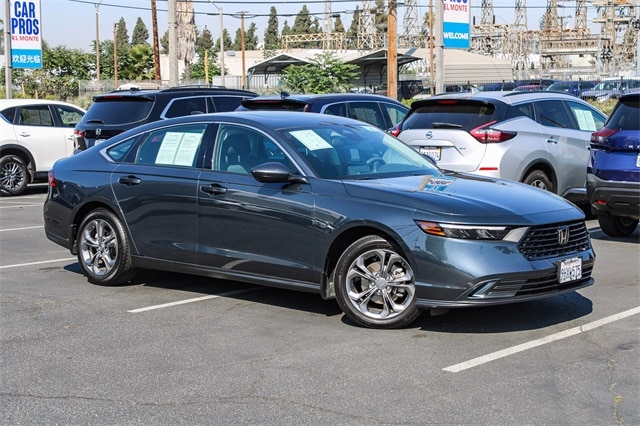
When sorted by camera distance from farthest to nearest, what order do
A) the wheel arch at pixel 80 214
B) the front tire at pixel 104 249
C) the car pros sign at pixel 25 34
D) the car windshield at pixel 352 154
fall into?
the car pros sign at pixel 25 34 → the wheel arch at pixel 80 214 → the front tire at pixel 104 249 → the car windshield at pixel 352 154

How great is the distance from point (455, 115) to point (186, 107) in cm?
496

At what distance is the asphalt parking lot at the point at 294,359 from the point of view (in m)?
5.23

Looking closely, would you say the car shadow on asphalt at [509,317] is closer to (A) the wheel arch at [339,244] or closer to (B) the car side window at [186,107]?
(A) the wheel arch at [339,244]

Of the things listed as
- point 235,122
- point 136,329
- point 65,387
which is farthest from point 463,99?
point 65,387

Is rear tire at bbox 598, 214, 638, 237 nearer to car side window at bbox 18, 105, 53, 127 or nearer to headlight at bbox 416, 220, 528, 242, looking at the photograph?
headlight at bbox 416, 220, 528, 242

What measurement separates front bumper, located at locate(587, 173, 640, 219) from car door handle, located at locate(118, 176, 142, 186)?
5.18 metres

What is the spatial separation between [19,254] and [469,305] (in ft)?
19.6

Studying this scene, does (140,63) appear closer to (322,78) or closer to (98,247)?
(322,78)

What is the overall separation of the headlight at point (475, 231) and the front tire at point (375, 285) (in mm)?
349

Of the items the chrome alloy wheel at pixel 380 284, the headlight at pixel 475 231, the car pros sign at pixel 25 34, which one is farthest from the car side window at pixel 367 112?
the car pros sign at pixel 25 34

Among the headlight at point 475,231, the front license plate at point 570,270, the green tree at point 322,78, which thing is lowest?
the front license plate at point 570,270

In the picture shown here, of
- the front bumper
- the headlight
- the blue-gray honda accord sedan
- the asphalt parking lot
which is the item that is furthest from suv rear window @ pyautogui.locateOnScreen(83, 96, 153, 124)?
the headlight

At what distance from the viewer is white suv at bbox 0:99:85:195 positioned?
18.5 metres

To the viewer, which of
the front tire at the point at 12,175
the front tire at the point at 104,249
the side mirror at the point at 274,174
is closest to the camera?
the side mirror at the point at 274,174
